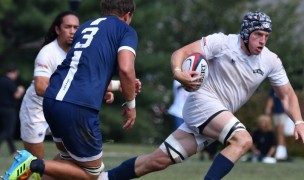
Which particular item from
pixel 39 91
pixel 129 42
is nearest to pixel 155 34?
pixel 39 91

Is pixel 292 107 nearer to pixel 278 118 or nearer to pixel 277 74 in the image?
pixel 277 74

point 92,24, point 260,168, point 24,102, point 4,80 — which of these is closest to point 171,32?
point 4,80

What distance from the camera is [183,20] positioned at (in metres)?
33.5

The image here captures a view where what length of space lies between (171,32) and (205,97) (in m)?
24.3

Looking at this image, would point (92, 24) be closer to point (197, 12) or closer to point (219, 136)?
point (219, 136)

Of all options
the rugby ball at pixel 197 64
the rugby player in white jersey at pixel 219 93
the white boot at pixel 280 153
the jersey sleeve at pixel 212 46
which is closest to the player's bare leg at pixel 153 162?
the rugby player in white jersey at pixel 219 93

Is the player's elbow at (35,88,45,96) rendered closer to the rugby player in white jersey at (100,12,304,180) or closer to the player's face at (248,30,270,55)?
the rugby player in white jersey at (100,12,304,180)

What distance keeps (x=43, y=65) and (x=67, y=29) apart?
64 cm

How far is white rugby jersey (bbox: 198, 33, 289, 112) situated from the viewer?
9.41 metres

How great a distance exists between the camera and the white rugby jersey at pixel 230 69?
9406 millimetres

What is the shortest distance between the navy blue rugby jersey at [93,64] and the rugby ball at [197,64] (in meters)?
1.07

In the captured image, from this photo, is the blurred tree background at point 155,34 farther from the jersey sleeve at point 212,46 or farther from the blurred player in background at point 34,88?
the jersey sleeve at point 212,46

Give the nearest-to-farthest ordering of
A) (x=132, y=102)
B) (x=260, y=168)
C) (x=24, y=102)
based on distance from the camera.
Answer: (x=132, y=102), (x=24, y=102), (x=260, y=168)

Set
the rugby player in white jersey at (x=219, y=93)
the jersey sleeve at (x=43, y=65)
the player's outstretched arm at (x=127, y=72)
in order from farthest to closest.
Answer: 1. the jersey sleeve at (x=43, y=65)
2. the rugby player in white jersey at (x=219, y=93)
3. the player's outstretched arm at (x=127, y=72)
